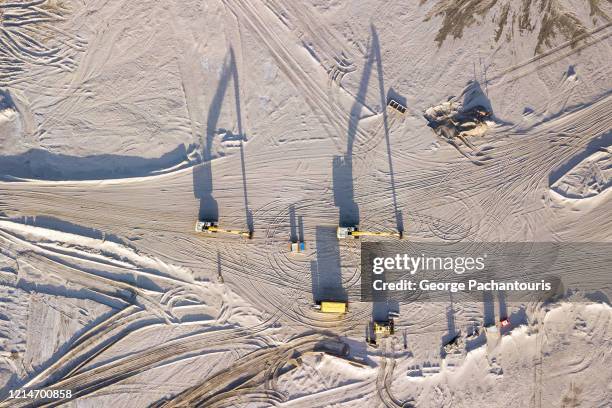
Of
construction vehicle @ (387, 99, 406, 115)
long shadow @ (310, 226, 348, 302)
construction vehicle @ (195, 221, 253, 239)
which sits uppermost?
construction vehicle @ (387, 99, 406, 115)

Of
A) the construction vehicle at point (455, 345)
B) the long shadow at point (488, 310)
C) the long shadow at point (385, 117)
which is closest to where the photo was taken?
the construction vehicle at point (455, 345)

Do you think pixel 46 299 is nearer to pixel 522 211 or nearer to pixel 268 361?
pixel 268 361

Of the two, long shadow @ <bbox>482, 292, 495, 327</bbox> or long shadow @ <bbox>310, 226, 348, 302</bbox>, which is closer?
long shadow @ <bbox>482, 292, 495, 327</bbox>

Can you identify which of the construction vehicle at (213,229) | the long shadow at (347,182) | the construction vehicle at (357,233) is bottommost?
the construction vehicle at (357,233)

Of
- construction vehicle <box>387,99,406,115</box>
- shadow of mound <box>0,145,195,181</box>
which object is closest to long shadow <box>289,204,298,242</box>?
shadow of mound <box>0,145,195,181</box>

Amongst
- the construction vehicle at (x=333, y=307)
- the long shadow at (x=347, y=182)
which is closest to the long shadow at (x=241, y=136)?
the long shadow at (x=347, y=182)

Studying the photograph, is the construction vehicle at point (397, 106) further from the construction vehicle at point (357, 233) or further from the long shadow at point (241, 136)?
the long shadow at point (241, 136)

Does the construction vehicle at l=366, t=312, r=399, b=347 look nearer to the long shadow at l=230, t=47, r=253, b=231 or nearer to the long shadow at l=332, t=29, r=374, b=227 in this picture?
the long shadow at l=332, t=29, r=374, b=227
